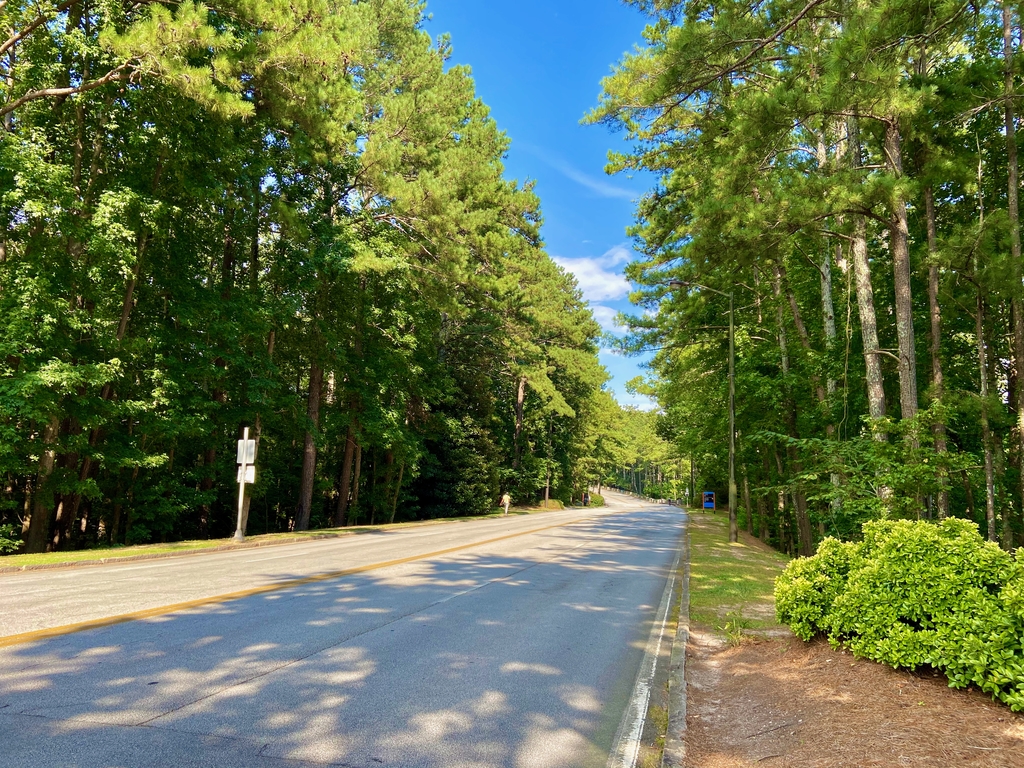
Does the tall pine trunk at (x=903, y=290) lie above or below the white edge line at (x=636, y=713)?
above

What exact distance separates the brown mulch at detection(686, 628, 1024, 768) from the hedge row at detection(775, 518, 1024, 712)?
0.16 metres

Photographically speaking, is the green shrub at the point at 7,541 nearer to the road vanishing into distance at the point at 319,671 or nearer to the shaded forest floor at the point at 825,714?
the road vanishing into distance at the point at 319,671

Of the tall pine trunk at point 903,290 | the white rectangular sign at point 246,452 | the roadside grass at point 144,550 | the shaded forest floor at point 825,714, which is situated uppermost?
the tall pine trunk at point 903,290

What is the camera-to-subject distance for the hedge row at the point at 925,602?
12.1 feet

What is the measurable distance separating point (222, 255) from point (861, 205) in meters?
20.3

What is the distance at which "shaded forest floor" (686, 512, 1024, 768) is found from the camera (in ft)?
10.5

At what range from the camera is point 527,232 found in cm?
4003

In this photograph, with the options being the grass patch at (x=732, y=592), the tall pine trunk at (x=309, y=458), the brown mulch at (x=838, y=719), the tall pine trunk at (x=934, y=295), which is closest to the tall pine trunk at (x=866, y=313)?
the tall pine trunk at (x=934, y=295)

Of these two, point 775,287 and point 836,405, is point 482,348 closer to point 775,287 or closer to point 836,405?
point 775,287

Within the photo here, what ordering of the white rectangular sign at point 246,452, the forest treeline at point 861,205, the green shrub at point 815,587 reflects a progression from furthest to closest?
1. the white rectangular sign at point 246,452
2. the forest treeline at point 861,205
3. the green shrub at point 815,587

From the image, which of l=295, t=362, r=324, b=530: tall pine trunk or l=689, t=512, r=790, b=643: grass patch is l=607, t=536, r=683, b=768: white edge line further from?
l=295, t=362, r=324, b=530: tall pine trunk

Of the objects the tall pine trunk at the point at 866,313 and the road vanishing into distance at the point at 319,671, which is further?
the tall pine trunk at the point at 866,313

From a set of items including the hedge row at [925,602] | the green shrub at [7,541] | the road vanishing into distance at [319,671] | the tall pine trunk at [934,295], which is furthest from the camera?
the green shrub at [7,541]

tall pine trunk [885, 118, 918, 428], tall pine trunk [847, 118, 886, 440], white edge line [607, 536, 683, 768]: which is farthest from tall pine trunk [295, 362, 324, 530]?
tall pine trunk [885, 118, 918, 428]
